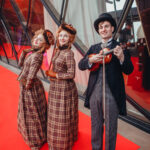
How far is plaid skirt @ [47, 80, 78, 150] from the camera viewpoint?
5.33 ft

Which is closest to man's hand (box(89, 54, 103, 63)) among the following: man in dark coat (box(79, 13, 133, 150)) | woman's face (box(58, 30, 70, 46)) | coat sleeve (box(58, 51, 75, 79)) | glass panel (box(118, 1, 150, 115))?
man in dark coat (box(79, 13, 133, 150))

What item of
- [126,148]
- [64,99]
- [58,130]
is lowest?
[126,148]

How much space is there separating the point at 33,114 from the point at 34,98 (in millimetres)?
211

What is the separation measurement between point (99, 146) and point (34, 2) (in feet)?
13.5

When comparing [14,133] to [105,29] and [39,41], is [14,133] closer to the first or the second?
[39,41]

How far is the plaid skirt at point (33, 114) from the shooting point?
1773 mm

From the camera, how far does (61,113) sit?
1.63 meters

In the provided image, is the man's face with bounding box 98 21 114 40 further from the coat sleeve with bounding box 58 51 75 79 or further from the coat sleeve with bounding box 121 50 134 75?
the coat sleeve with bounding box 58 51 75 79

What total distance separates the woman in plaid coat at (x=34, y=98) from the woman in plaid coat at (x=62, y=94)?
0.18 m

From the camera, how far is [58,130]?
1.66 metres

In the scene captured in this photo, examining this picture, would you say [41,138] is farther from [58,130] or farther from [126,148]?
[126,148]

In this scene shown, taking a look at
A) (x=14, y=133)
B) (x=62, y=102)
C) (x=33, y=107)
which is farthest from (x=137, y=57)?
(x=14, y=133)

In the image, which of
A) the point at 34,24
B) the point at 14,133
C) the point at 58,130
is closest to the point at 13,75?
the point at 34,24

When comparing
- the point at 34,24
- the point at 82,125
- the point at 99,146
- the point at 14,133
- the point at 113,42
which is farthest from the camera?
the point at 34,24
